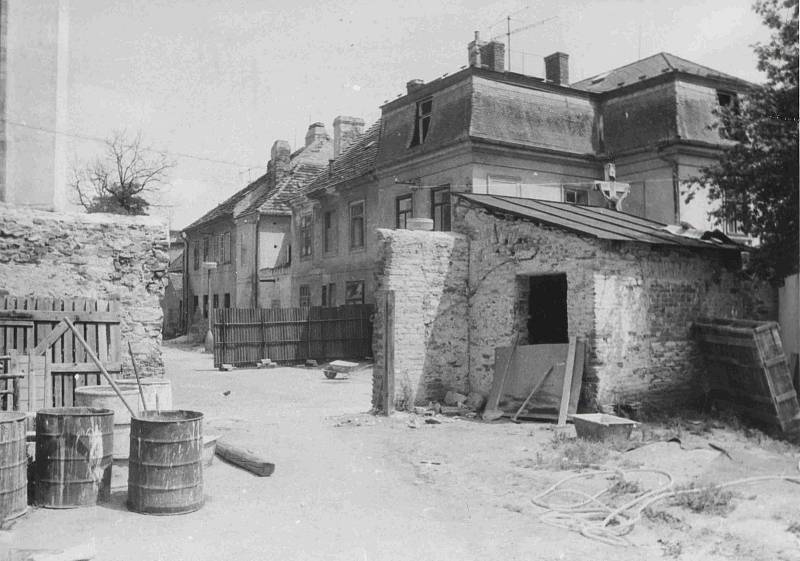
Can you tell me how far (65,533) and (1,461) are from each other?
2.71ft

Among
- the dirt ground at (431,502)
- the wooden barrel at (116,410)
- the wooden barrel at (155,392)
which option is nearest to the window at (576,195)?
the dirt ground at (431,502)

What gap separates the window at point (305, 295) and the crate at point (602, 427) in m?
21.4

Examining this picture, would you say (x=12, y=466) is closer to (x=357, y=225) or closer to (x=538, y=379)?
(x=538, y=379)

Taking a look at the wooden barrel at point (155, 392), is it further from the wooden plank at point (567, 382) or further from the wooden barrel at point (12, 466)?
the wooden plank at point (567, 382)

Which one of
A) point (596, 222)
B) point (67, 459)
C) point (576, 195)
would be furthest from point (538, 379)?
point (576, 195)

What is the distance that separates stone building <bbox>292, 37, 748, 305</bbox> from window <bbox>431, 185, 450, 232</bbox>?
4 cm

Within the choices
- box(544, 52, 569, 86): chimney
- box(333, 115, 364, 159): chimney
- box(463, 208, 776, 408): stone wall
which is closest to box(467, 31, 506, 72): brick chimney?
box(544, 52, 569, 86): chimney

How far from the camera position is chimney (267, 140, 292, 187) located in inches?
1359

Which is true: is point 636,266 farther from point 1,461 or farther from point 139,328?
point 1,461

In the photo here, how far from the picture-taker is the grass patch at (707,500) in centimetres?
670

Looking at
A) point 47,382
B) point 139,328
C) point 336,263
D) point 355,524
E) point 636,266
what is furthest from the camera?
point 336,263

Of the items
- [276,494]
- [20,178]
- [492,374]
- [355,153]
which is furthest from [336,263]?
[276,494]

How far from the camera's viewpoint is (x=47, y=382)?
367 inches

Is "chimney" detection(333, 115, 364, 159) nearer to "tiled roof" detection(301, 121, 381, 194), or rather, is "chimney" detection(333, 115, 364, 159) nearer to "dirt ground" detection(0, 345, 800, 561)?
"tiled roof" detection(301, 121, 381, 194)
